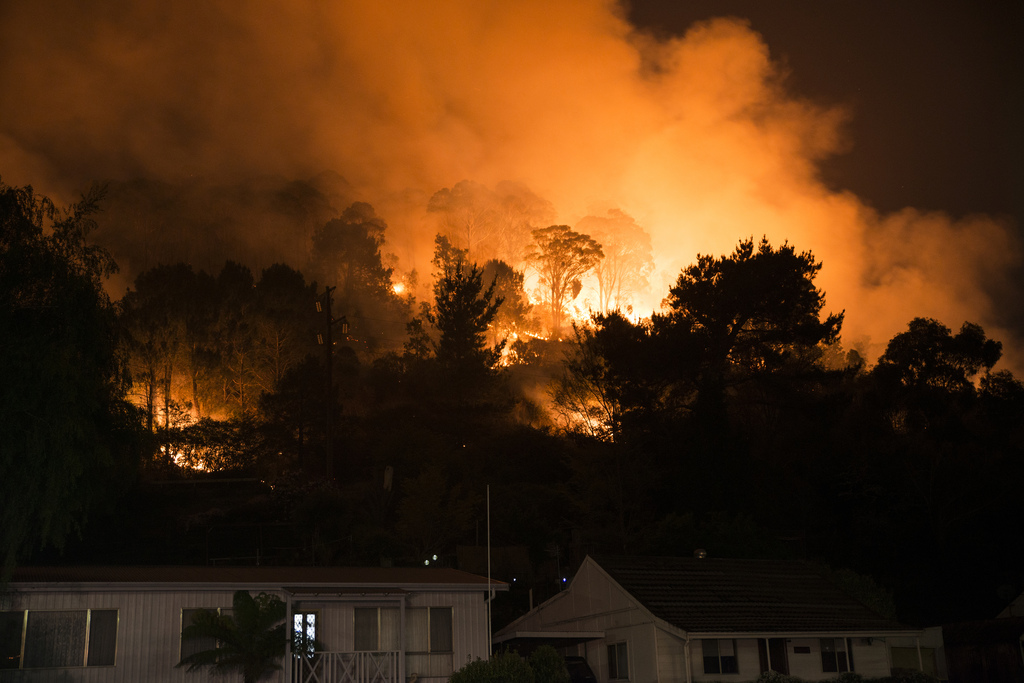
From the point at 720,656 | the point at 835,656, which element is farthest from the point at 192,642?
the point at 835,656

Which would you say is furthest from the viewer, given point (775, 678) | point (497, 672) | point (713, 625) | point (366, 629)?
point (713, 625)

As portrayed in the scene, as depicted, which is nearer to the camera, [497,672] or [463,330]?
[497,672]

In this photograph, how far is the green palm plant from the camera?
17031 millimetres

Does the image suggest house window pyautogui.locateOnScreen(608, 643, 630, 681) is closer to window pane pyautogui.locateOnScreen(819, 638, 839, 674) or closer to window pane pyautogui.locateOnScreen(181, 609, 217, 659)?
window pane pyautogui.locateOnScreen(819, 638, 839, 674)

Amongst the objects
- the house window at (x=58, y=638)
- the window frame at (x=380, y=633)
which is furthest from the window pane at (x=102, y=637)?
the window frame at (x=380, y=633)

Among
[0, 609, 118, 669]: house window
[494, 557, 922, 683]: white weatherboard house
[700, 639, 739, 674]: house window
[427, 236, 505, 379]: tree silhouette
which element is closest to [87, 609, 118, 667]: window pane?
[0, 609, 118, 669]: house window

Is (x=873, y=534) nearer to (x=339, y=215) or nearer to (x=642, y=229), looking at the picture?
(x=642, y=229)

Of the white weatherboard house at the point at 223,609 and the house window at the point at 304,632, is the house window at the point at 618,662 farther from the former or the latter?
the house window at the point at 304,632

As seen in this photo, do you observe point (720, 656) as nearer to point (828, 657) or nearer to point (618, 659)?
point (618, 659)

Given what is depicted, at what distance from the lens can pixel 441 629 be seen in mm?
19734

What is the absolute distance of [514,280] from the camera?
8969 cm

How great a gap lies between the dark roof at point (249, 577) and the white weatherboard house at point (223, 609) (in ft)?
0.07

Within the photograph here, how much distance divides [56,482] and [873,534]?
1304 inches

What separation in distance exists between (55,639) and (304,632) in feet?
15.1
